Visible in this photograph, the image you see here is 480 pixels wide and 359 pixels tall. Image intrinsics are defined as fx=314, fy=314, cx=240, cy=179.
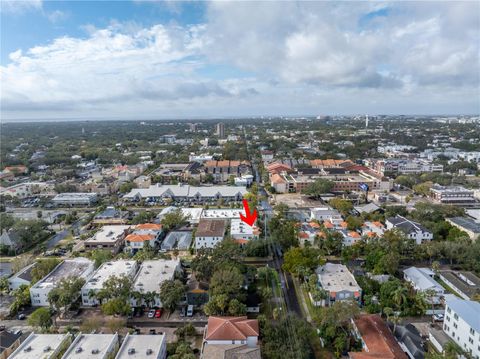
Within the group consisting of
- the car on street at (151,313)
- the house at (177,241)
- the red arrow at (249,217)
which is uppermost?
the red arrow at (249,217)

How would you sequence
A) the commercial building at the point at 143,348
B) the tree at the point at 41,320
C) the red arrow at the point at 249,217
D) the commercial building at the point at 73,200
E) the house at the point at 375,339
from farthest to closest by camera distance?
the commercial building at the point at 73,200 < the red arrow at the point at 249,217 < the tree at the point at 41,320 < the house at the point at 375,339 < the commercial building at the point at 143,348

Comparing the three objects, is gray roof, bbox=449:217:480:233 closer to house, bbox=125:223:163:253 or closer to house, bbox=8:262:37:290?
house, bbox=125:223:163:253

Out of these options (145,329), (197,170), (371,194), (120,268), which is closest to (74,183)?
(197,170)

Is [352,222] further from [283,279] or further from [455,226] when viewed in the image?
[283,279]

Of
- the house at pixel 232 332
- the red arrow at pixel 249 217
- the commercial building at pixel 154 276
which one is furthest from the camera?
the red arrow at pixel 249 217

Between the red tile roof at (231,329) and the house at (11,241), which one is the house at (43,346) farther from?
the house at (11,241)

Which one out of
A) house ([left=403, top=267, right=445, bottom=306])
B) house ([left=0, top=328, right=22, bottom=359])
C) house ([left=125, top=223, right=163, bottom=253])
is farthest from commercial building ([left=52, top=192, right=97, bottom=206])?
house ([left=403, top=267, right=445, bottom=306])

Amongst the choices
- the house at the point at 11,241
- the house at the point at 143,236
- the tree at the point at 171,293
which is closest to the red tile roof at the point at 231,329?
the tree at the point at 171,293
